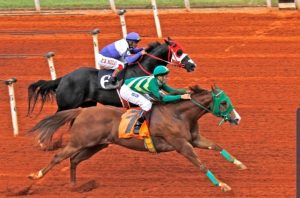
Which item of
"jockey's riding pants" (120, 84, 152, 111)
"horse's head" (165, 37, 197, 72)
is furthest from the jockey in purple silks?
"jockey's riding pants" (120, 84, 152, 111)

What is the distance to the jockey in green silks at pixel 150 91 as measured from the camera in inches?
443

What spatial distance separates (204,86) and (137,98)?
5.79 metres

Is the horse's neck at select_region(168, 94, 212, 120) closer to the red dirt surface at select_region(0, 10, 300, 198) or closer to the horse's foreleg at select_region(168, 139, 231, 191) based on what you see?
the horse's foreleg at select_region(168, 139, 231, 191)

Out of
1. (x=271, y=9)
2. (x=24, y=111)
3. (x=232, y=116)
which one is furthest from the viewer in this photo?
(x=271, y=9)

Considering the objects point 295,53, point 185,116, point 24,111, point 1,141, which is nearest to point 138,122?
point 185,116

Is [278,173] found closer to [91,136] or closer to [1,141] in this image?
[91,136]

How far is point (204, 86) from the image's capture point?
56.3ft

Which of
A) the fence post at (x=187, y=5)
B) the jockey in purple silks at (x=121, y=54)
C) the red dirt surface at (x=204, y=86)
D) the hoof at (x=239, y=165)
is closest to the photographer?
the red dirt surface at (x=204, y=86)

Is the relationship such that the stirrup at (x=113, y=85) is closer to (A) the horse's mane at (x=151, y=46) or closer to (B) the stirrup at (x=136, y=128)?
(A) the horse's mane at (x=151, y=46)

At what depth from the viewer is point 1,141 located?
46.2ft

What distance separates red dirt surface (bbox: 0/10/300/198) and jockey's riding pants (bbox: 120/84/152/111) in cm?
113

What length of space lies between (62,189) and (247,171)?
276 centimetres

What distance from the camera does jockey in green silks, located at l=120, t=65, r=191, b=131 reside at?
1126cm

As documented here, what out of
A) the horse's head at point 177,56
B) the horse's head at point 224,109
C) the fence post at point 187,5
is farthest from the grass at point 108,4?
the horse's head at point 224,109
